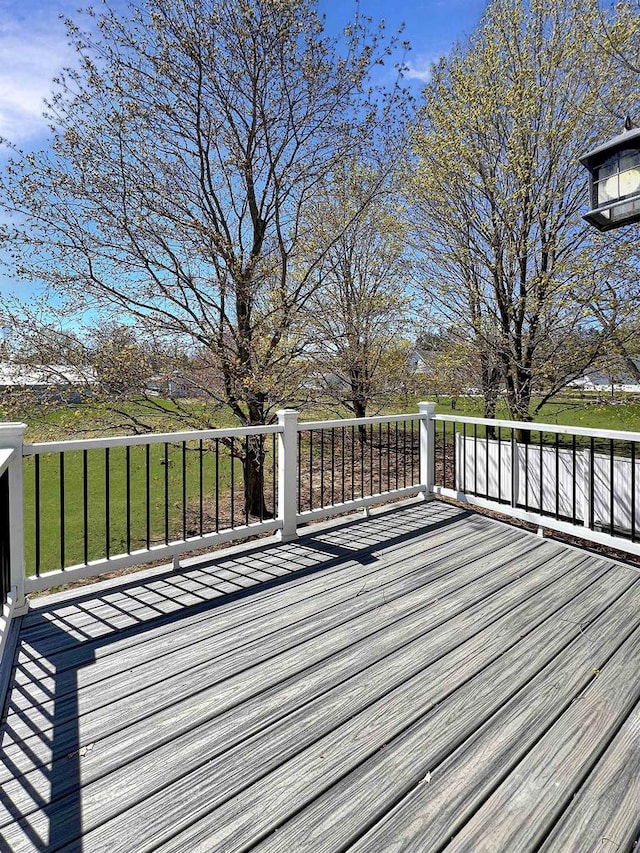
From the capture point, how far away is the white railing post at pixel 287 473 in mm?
3799

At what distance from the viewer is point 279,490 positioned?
12.6ft

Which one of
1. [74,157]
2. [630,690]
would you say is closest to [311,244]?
[74,157]

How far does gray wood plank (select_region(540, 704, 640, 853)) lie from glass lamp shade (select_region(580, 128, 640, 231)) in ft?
7.50

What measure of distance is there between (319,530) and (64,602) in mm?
2029

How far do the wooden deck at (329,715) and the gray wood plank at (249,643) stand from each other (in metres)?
0.01

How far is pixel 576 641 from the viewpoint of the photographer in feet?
7.60

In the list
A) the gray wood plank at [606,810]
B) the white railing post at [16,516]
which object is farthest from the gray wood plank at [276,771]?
the white railing post at [16,516]

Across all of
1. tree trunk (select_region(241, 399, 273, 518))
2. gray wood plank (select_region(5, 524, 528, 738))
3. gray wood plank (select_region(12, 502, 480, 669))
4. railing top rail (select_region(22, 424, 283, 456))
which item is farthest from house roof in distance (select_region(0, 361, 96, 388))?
gray wood plank (select_region(5, 524, 528, 738))

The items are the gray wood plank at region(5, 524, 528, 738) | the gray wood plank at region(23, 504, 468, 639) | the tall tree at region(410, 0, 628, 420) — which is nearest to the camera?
the gray wood plank at region(5, 524, 528, 738)

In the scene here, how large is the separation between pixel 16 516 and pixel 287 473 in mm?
1926

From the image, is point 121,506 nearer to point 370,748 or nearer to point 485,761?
point 370,748

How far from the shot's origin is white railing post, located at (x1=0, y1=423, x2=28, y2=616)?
256 centimetres

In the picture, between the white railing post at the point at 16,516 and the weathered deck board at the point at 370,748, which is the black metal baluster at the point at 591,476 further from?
the white railing post at the point at 16,516

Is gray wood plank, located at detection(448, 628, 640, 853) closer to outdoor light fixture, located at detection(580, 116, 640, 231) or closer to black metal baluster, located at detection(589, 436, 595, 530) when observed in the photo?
black metal baluster, located at detection(589, 436, 595, 530)
